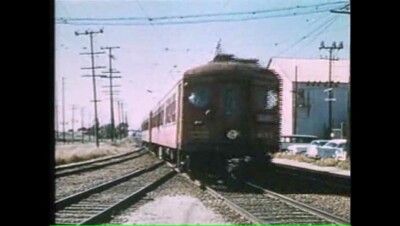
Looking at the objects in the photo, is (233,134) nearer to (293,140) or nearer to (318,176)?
(293,140)

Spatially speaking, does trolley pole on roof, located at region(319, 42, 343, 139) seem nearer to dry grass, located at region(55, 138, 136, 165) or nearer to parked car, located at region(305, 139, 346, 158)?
parked car, located at region(305, 139, 346, 158)

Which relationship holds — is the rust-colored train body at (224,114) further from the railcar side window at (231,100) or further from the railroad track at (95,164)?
the railroad track at (95,164)

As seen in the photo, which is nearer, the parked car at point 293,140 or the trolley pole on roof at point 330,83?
the trolley pole on roof at point 330,83

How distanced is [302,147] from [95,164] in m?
1.17

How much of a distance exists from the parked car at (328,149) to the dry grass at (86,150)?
1.01 meters

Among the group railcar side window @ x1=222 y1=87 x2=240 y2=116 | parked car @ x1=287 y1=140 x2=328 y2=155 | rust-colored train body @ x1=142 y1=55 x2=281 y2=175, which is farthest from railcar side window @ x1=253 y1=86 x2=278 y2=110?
parked car @ x1=287 y1=140 x2=328 y2=155

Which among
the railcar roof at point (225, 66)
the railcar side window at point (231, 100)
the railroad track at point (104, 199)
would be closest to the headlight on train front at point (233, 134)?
the railcar side window at point (231, 100)

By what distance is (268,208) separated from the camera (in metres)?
4.23

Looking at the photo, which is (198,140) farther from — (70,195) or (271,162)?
(70,195)

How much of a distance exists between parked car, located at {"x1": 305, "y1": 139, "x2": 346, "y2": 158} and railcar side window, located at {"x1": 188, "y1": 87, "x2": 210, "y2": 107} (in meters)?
0.67

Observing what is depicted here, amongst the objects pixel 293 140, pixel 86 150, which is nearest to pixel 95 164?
pixel 86 150

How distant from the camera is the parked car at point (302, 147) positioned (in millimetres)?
4270
